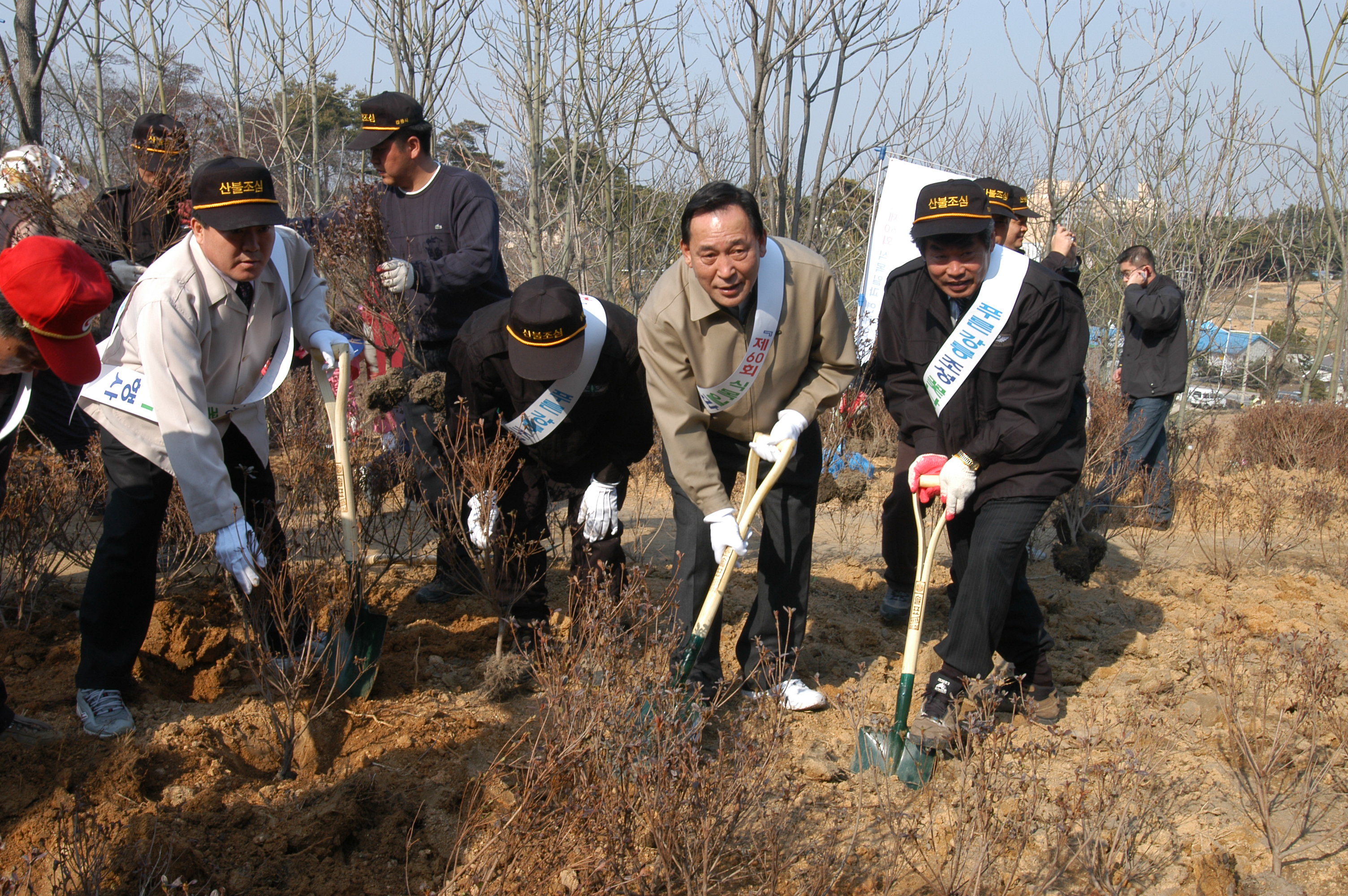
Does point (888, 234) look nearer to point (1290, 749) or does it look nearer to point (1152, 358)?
point (1152, 358)

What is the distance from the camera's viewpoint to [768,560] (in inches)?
140

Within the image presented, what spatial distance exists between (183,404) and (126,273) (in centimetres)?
144

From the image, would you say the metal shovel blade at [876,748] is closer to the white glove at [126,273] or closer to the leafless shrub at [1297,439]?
the white glove at [126,273]

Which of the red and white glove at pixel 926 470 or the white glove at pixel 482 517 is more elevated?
the red and white glove at pixel 926 470

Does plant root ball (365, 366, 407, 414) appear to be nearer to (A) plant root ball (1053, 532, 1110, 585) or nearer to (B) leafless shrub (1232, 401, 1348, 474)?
(A) plant root ball (1053, 532, 1110, 585)

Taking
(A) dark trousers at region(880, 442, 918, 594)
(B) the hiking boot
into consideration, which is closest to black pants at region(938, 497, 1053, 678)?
(B) the hiking boot

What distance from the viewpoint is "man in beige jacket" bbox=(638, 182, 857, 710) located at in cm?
317

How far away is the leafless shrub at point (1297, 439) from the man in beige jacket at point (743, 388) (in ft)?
25.8

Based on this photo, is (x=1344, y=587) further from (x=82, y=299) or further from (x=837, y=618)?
(x=82, y=299)

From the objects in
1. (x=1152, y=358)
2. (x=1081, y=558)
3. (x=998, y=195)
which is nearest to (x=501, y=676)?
(x=998, y=195)

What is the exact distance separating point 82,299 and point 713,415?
1.98m

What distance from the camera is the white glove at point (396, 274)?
4.08 metres

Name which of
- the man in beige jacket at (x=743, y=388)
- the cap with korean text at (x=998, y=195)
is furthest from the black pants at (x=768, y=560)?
the cap with korean text at (x=998, y=195)

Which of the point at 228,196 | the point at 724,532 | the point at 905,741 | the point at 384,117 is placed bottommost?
the point at 905,741
